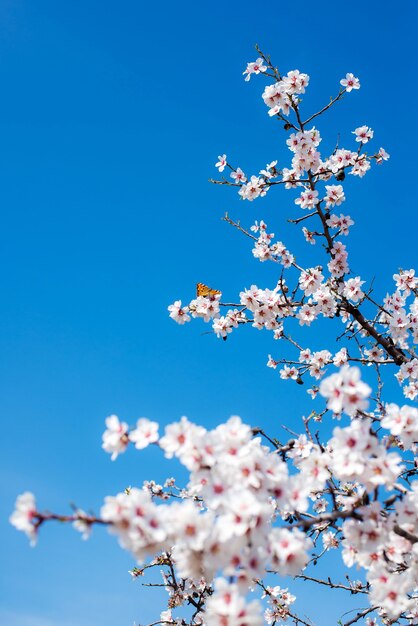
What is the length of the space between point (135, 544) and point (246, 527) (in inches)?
26.5

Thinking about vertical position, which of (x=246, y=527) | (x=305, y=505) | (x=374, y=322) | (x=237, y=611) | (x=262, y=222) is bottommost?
(x=237, y=611)

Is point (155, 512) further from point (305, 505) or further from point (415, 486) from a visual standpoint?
point (415, 486)

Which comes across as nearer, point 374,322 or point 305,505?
point 305,505

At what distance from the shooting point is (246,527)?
309cm

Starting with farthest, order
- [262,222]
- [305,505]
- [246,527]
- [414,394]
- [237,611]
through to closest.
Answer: [262,222] → [414,394] → [305,505] → [246,527] → [237,611]

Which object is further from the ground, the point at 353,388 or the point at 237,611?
the point at 353,388

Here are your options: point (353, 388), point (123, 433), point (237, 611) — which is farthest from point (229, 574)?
point (353, 388)

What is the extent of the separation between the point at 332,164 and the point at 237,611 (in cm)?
696

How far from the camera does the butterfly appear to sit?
834cm

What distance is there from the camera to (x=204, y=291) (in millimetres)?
8430

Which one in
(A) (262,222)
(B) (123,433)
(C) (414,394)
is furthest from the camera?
(A) (262,222)

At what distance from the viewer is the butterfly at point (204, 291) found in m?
8.34

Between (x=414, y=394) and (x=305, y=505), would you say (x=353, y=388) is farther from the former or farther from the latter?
(x=414, y=394)

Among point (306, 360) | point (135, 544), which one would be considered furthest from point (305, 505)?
point (306, 360)
